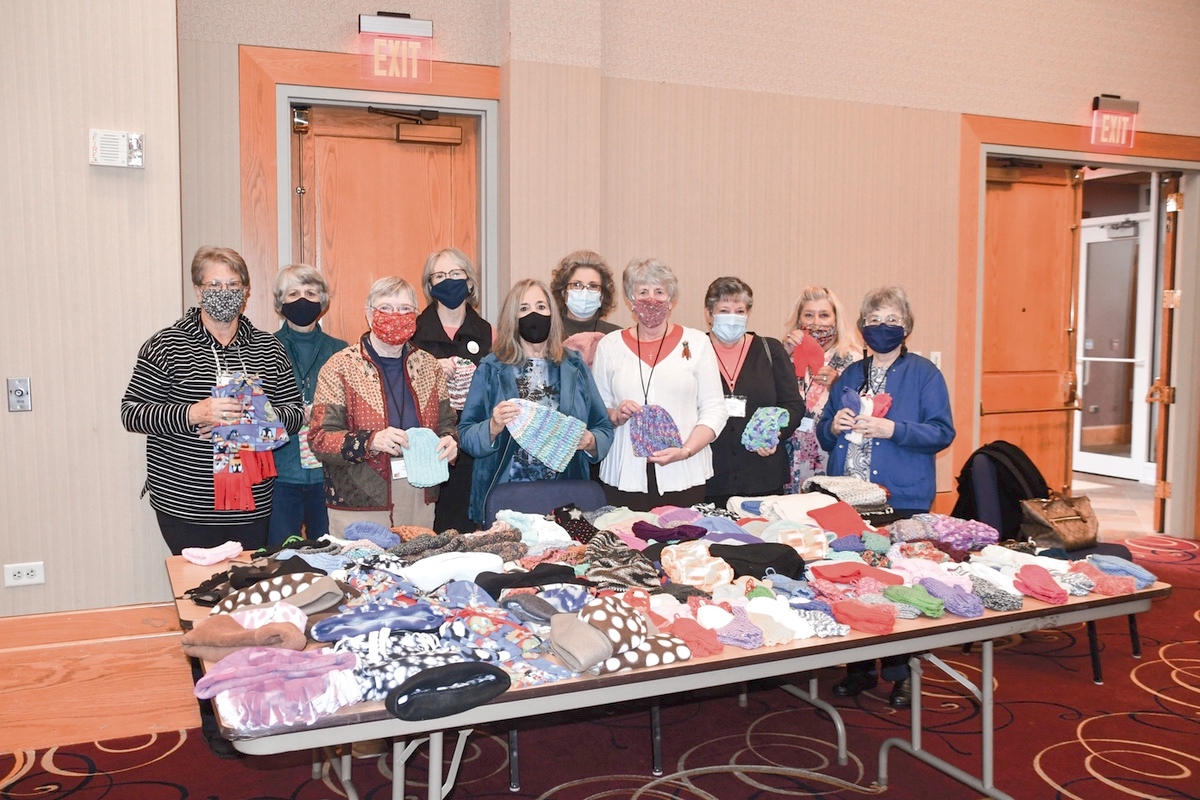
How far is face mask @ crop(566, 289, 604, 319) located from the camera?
3.74m

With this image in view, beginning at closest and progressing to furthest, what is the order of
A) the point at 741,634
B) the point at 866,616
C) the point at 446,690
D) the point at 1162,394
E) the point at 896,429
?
the point at 446,690 < the point at 741,634 < the point at 866,616 < the point at 896,429 < the point at 1162,394

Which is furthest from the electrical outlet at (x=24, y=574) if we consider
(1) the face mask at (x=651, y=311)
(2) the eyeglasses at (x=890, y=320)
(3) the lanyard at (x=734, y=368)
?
(2) the eyeglasses at (x=890, y=320)

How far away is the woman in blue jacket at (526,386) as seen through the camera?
3209mm

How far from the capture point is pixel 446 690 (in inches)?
67.7

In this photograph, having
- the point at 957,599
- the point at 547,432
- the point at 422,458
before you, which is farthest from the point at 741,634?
the point at 422,458

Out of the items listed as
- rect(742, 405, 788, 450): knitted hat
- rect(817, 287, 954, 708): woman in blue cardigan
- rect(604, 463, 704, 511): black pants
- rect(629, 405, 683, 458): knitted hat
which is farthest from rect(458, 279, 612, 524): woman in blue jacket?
rect(817, 287, 954, 708): woman in blue cardigan

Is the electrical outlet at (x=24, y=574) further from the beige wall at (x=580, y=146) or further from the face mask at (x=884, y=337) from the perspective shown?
the face mask at (x=884, y=337)

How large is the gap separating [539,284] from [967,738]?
218cm

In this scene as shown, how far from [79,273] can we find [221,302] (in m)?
1.00

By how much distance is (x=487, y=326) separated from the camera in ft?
12.3

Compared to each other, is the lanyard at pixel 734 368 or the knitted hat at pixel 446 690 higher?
the lanyard at pixel 734 368

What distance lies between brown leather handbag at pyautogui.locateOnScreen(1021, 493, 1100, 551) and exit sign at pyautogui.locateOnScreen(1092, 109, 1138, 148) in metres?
3.94

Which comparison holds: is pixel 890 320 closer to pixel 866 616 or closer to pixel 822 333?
pixel 822 333

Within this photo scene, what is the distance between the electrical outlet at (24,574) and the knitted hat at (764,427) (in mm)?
2901
